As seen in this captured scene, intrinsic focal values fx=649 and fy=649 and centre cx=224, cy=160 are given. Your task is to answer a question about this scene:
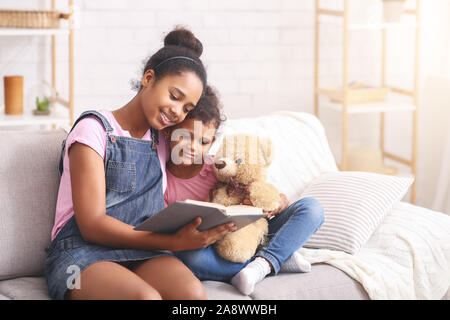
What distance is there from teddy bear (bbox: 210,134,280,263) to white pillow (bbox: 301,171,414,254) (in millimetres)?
267

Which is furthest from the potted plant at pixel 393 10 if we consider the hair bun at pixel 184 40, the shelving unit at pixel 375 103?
the hair bun at pixel 184 40

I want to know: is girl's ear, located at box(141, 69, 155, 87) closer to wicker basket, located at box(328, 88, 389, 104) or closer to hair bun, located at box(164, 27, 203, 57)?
hair bun, located at box(164, 27, 203, 57)

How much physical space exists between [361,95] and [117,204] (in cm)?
183

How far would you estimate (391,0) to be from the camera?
322cm

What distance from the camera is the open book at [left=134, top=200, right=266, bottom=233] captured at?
4.93 ft

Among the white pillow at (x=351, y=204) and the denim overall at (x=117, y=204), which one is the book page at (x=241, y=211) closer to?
the denim overall at (x=117, y=204)

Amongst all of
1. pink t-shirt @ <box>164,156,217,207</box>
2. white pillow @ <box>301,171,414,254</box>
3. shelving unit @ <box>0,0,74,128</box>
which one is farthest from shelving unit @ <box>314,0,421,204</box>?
pink t-shirt @ <box>164,156,217,207</box>

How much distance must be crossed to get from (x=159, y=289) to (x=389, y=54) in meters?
2.48

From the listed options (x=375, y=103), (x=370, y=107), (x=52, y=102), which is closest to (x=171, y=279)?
(x=52, y=102)

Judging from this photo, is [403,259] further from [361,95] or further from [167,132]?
[361,95]

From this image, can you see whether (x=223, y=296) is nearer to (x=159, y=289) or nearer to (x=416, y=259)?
(x=159, y=289)

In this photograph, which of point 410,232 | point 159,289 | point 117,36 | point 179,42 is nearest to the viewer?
point 159,289
